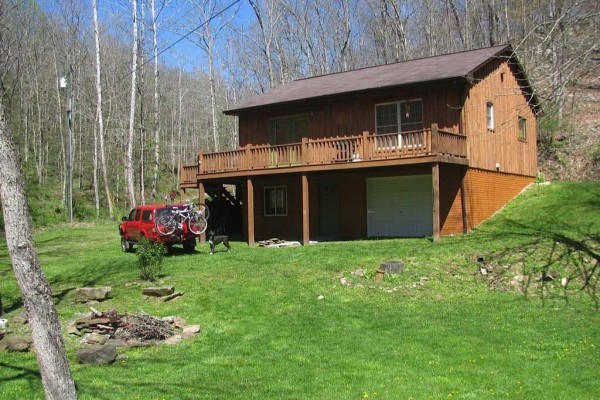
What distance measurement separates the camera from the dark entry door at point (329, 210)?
22.5m

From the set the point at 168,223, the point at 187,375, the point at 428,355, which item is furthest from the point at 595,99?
the point at 187,375

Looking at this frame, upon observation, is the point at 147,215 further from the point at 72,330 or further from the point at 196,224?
the point at 72,330

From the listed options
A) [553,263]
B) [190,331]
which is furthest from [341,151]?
[190,331]

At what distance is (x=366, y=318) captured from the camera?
11.1 meters

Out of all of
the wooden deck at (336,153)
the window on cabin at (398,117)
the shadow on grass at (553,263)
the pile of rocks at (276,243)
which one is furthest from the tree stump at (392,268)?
the pile of rocks at (276,243)

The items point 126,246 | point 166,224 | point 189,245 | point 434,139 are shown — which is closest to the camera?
point 434,139

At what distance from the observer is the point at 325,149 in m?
19.6

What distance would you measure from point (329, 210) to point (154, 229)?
24.1 ft

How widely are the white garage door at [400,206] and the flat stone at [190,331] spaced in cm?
1140

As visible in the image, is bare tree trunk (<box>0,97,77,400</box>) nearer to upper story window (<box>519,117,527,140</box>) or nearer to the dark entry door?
the dark entry door

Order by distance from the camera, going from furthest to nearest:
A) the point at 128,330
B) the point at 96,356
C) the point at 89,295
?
1. the point at 89,295
2. the point at 128,330
3. the point at 96,356

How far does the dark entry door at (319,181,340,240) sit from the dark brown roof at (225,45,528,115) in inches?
145

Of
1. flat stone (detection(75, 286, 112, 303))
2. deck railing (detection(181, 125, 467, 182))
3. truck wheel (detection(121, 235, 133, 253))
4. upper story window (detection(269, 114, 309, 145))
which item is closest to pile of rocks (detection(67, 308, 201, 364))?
flat stone (detection(75, 286, 112, 303))

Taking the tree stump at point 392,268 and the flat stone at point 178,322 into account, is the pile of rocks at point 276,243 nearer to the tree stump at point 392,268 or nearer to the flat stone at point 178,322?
the tree stump at point 392,268
